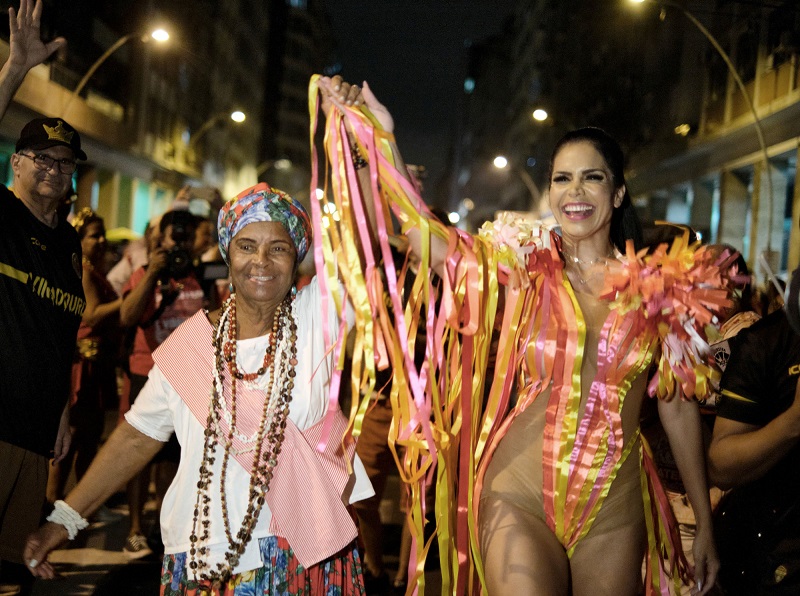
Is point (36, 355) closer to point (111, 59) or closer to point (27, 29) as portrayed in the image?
point (27, 29)

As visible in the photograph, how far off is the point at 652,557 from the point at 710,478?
0.35 meters

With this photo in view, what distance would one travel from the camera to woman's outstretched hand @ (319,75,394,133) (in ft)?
9.02

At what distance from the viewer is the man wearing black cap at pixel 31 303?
3256 mm

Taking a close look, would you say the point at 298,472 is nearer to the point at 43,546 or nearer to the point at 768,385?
the point at 43,546

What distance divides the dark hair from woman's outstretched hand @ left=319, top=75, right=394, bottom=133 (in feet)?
2.45

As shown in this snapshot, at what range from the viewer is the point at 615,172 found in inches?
125

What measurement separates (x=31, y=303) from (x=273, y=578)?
1.58m

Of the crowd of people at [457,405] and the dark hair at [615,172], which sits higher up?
the dark hair at [615,172]

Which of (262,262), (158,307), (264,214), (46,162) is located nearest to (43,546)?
(262,262)

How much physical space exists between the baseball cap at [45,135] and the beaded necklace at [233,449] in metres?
1.41

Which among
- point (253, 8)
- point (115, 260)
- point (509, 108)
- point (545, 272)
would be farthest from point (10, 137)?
point (509, 108)

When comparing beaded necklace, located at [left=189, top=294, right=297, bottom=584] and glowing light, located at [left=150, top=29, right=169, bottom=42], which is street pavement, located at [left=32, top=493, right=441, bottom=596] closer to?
beaded necklace, located at [left=189, top=294, right=297, bottom=584]

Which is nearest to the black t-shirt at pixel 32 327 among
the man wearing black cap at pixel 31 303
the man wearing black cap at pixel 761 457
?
the man wearing black cap at pixel 31 303

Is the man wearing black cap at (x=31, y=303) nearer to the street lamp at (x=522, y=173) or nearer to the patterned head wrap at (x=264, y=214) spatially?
the patterned head wrap at (x=264, y=214)
